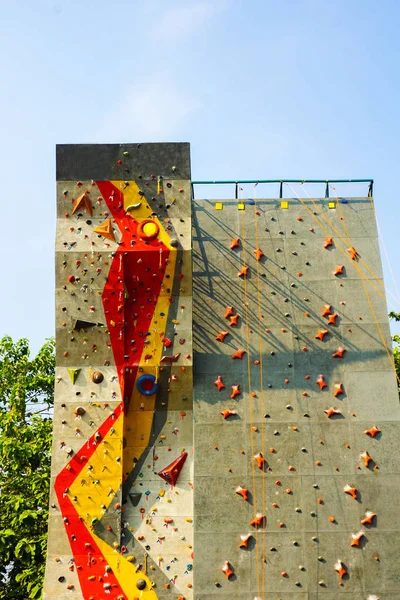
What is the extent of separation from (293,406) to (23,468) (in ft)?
32.9

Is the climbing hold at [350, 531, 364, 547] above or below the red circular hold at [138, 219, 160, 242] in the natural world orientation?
below

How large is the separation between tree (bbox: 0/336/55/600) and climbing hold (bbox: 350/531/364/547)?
8.73 m

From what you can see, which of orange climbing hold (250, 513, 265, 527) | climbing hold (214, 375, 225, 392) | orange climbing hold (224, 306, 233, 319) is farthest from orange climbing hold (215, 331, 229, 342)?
orange climbing hold (250, 513, 265, 527)

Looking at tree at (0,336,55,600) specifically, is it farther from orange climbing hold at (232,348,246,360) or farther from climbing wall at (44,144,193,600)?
orange climbing hold at (232,348,246,360)

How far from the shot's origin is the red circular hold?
15664mm

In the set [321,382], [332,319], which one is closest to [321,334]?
[332,319]

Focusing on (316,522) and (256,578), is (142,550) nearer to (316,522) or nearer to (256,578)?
(256,578)

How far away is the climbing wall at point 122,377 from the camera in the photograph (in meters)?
14.2

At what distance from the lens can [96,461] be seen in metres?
14.6

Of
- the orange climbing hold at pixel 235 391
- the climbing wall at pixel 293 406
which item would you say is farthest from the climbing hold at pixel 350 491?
the orange climbing hold at pixel 235 391

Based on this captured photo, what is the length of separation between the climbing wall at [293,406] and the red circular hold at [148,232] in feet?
3.80

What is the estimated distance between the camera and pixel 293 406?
14875 millimetres

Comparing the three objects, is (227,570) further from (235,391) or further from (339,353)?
(339,353)

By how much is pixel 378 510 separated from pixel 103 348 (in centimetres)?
770
